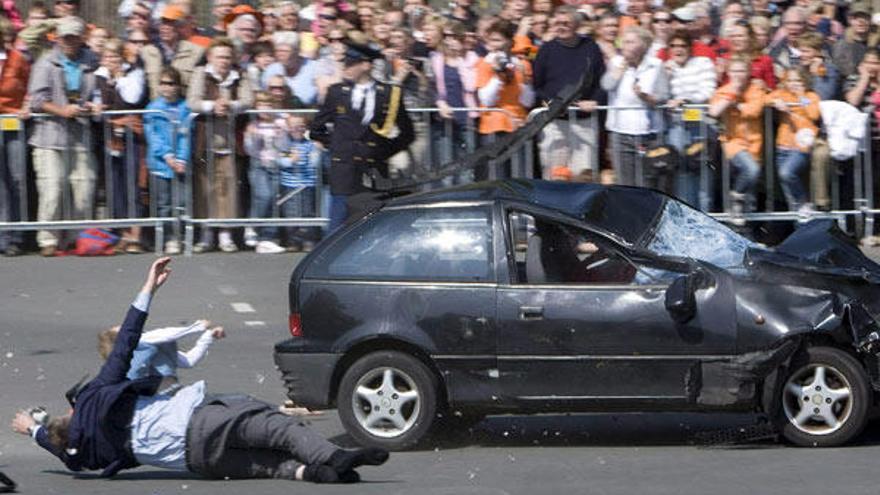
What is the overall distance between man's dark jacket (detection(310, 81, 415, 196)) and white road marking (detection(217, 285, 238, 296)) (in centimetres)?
180

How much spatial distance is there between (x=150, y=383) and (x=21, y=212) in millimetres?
7528

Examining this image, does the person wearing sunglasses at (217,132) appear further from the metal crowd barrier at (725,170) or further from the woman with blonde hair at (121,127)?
the metal crowd barrier at (725,170)

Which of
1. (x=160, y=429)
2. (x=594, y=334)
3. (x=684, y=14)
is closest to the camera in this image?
(x=160, y=429)

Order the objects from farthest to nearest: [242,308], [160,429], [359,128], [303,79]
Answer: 1. [303,79]
2. [242,308]
3. [359,128]
4. [160,429]

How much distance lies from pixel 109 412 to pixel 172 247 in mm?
7618

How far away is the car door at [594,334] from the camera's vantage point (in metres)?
11.4

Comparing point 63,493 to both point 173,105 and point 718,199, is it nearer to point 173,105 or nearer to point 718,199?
point 173,105

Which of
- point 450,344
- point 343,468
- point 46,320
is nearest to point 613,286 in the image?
point 450,344

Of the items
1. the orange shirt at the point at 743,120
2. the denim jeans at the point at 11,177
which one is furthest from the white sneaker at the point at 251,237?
the orange shirt at the point at 743,120

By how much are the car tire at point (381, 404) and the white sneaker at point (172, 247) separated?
A: 6.53m

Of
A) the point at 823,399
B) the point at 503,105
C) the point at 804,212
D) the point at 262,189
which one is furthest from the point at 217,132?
the point at 823,399

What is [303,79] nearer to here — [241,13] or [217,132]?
[217,132]

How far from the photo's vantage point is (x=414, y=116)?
17.8m

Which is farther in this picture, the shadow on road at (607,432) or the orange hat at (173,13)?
the orange hat at (173,13)
